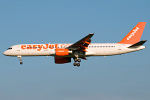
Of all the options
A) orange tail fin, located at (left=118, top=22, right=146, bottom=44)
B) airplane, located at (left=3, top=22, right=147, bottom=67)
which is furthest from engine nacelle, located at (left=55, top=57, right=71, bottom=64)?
orange tail fin, located at (left=118, top=22, right=146, bottom=44)

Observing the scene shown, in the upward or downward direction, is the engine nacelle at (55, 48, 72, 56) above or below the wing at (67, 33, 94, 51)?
below

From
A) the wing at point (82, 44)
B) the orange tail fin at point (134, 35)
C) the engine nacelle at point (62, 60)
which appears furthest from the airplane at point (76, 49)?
the engine nacelle at point (62, 60)

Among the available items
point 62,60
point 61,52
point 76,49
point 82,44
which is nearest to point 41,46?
point 61,52

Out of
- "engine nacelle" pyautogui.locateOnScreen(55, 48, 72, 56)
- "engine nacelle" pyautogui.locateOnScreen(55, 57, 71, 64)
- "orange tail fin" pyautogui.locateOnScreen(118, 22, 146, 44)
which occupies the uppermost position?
"orange tail fin" pyautogui.locateOnScreen(118, 22, 146, 44)

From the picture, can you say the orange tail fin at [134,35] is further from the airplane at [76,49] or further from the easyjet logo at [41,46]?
the easyjet logo at [41,46]

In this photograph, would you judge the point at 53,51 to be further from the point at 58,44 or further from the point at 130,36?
the point at 130,36

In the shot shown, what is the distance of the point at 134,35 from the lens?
6731 centimetres

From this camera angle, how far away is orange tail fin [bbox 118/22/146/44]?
66.3 metres

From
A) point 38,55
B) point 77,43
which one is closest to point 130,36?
point 77,43

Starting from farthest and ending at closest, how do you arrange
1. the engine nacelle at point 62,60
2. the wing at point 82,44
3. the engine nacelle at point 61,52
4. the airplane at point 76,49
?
1. the engine nacelle at point 62,60
2. the airplane at point 76,49
3. the engine nacelle at point 61,52
4. the wing at point 82,44

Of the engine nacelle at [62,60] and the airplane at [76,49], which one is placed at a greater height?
the airplane at [76,49]

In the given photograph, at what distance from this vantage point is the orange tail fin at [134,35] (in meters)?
66.3

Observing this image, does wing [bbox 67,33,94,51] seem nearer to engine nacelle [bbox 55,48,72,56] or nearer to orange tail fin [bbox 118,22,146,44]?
engine nacelle [bbox 55,48,72,56]

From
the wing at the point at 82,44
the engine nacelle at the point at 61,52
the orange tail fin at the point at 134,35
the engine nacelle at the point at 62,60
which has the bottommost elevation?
the engine nacelle at the point at 62,60
